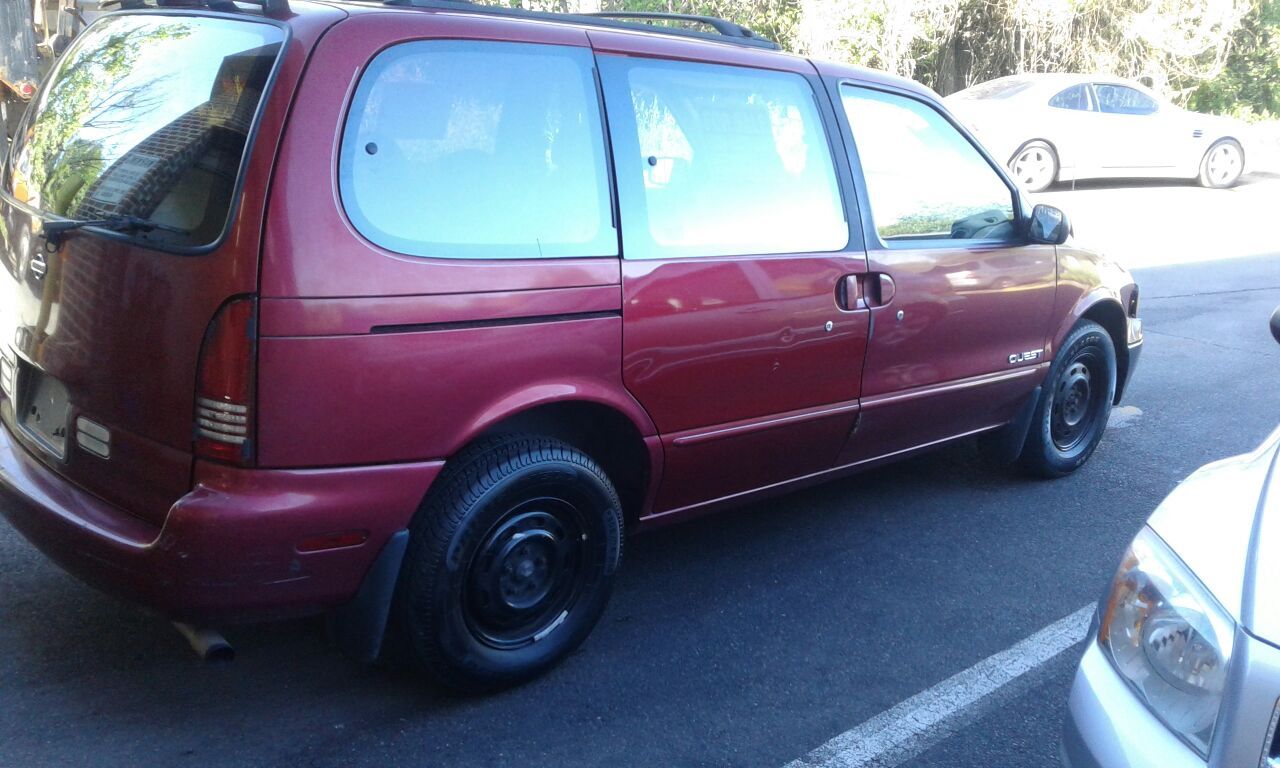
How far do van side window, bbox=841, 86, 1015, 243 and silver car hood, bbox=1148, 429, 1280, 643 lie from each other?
177cm

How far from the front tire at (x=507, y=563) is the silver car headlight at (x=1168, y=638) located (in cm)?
148

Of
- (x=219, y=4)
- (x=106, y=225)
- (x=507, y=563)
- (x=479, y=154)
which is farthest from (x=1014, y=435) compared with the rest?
(x=106, y=225)

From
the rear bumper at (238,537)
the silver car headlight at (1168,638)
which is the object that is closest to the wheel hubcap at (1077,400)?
the silver car headlight at (1168,638)

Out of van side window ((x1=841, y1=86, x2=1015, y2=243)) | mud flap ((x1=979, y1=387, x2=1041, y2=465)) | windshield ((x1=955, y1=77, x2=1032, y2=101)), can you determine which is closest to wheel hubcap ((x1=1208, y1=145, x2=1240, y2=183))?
windshield ((x1=955, y1=77, x2=1032, y2=101))

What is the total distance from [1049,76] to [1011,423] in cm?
1116

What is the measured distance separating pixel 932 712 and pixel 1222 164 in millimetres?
15495

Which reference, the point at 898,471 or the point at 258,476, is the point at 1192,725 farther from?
the point at 898,471

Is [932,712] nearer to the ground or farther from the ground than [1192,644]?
nearer to the ground

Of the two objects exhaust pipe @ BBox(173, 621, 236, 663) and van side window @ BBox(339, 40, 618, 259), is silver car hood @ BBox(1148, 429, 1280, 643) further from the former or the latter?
exhaust pipe @ BBox(173, 621, 236, 663)

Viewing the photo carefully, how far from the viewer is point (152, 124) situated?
10.0 feet

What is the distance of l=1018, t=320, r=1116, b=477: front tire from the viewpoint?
512 cm

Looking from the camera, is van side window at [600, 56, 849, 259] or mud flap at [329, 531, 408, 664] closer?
mud flap at [329, 531, 408, 664]

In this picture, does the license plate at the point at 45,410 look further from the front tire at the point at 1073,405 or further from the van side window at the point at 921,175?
the front tire at the point at 1073,405

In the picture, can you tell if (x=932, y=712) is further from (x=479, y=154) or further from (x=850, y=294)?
(x=479, y=154)
